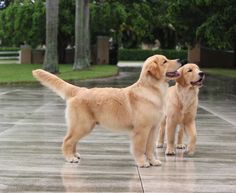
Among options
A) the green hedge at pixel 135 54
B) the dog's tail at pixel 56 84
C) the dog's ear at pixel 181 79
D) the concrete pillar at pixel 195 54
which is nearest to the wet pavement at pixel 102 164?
the dog's tail at pixel 56 84

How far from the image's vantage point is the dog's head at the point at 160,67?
24.4 ft

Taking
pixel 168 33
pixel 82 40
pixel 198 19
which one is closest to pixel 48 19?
pixel 82 40

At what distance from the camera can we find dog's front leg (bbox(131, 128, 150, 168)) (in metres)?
7.48

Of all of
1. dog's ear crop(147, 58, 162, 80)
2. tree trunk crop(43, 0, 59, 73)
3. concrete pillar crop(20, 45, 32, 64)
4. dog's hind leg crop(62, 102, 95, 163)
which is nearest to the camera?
dog's ear crop(147, 58, 162, 80)

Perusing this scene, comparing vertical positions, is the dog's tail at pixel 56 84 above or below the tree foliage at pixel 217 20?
→ below

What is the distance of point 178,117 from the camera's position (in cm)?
850

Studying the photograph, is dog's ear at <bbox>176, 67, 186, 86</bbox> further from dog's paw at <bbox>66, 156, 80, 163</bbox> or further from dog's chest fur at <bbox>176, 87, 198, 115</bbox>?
dog's paw at <bbox>66, 156, 80, 163</bbox>

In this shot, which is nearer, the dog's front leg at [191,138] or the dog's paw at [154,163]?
the dog's paw at [154,163]

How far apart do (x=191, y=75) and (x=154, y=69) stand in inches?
39.5

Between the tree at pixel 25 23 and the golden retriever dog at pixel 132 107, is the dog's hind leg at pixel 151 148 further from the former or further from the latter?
the tree at pixel 25 23

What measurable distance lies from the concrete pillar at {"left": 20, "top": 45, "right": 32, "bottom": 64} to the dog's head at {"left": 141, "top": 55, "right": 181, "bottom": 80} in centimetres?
3906

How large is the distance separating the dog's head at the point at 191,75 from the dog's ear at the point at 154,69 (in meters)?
0.77

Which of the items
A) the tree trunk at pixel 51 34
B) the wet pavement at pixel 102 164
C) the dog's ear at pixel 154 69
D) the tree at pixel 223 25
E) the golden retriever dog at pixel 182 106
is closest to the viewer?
the wet pavement at pixel 102 164

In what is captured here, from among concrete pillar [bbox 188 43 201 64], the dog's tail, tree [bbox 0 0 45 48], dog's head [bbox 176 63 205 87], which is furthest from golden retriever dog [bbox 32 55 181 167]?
concrete pillar [bbox 188 43 201 64]
